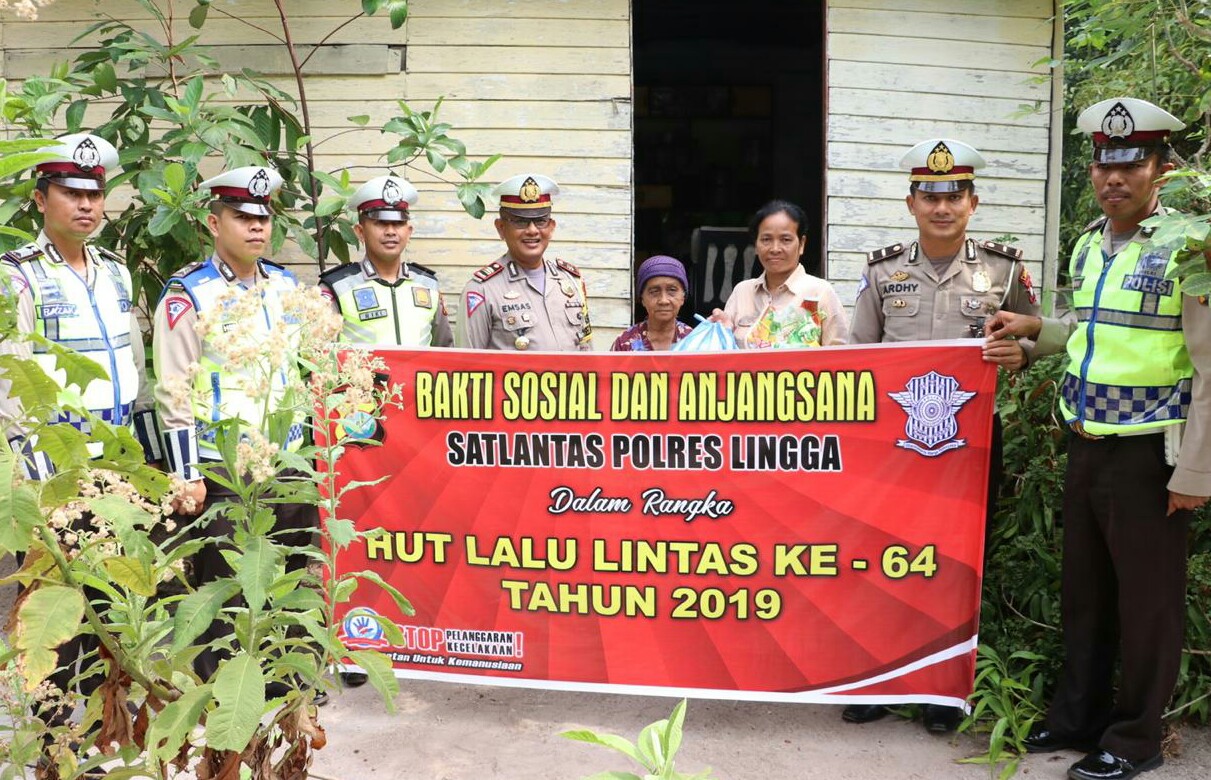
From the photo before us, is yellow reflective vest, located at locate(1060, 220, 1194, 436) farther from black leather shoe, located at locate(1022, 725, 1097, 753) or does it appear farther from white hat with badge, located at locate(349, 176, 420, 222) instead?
white hat with badge, located at locate(349, 176, 420, 222)

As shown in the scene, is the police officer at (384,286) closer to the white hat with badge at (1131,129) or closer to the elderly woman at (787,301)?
the elderly woman at (787,301)

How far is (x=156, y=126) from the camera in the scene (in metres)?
5.64

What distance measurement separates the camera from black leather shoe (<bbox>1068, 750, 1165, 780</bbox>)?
325cm

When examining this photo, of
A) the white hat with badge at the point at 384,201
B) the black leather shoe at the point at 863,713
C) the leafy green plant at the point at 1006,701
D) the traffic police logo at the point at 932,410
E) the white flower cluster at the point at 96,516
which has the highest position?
the white hat with badge at the point at 384,201

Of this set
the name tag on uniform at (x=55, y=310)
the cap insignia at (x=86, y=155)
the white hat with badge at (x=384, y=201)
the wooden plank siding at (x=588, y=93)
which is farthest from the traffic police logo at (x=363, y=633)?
the wooden plank siding at (x=588, y=93)

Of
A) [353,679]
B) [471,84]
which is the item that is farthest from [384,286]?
[471,84]

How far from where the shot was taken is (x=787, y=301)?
13.5 ft

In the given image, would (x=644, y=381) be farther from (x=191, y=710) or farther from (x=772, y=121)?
(x=772, y=121)

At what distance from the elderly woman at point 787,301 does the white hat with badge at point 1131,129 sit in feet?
3.67

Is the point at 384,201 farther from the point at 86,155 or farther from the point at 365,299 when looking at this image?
the point at 86,155

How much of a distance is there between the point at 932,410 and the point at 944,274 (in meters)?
0.52

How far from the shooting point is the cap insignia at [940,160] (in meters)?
3.67

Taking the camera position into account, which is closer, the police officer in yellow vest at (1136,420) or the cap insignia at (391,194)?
the police officer in yellow vest at (1136,420)

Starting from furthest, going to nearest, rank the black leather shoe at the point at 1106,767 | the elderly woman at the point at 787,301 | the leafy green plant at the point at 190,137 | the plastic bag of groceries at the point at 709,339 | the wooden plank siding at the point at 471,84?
the wooden plank siding at the point at 471,84, the leafy green plant at the point at 190,137, the elderly woman at the point at 787,301, the plastic bag of groceries at the point at 709,339, the black leather shoe at the point at 1106,767
